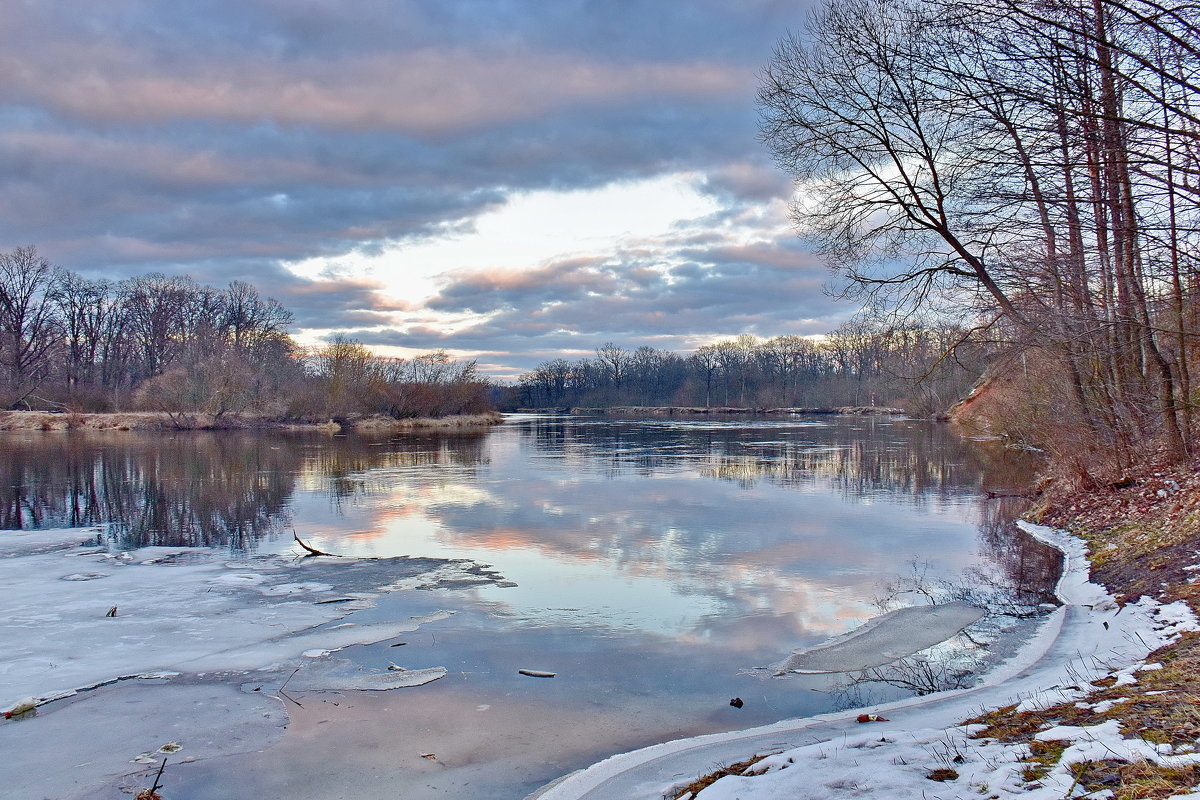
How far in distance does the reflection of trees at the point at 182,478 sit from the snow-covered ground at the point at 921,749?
32.9 ft

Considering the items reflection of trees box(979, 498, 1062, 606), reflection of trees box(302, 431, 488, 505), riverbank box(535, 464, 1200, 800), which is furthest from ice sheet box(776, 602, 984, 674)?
reflection of trees box(302, 431, 488, 505)

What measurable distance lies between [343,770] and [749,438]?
3751 cm

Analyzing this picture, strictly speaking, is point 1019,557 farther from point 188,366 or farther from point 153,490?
point 188,366

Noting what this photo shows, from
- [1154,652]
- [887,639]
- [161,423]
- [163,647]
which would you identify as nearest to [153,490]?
[163,647]

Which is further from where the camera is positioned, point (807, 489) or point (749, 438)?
point (749, 438)

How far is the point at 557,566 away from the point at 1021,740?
736cm

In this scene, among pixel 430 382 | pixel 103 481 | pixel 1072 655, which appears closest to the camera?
pixel 1072 655

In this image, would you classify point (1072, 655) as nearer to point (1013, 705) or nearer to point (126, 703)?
point (1013, 705)

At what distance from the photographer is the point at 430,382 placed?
208ft

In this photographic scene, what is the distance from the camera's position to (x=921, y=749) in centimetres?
420

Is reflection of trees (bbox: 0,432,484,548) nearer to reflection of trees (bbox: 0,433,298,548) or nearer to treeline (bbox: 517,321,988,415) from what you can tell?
reflection of trees (bbox: 0,433,298,548)

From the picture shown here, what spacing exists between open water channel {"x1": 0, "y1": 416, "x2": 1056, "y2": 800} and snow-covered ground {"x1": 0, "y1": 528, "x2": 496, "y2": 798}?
1.14ft

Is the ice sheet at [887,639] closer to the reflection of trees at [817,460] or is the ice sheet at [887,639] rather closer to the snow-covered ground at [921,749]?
the snow-covered ground at [921,749]

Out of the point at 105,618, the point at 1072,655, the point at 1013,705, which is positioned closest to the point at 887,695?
the point at 1013,705
